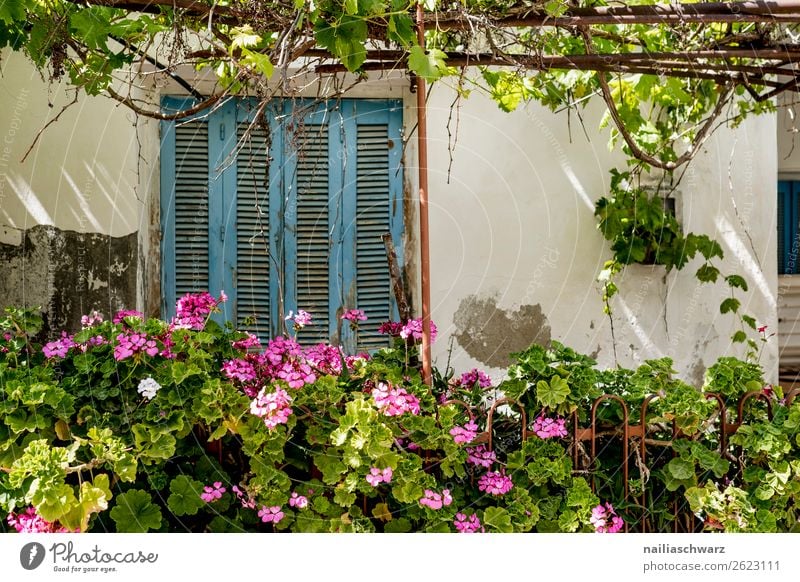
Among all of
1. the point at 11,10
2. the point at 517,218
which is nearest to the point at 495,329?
the point at 517,218

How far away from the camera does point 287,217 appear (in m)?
4.92

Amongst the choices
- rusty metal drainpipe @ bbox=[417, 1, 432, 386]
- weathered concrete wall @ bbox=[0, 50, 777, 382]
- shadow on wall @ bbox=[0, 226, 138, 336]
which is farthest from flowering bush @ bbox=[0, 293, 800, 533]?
weathered concrete wall @ bbox=[0, 50, 777, 382]

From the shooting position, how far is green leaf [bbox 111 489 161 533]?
2.74 metres

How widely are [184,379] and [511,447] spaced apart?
42.2 inches

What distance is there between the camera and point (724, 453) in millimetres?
3092

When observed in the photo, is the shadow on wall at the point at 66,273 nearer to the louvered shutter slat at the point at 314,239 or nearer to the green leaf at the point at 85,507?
the louvered shutter slat at the point at 314,239

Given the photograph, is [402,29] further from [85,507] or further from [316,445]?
[85,507]

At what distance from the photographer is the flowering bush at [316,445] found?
2.73 meters

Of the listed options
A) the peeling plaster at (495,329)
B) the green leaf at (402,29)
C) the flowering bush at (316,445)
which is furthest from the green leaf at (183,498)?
the peeling plaster at (495,329)

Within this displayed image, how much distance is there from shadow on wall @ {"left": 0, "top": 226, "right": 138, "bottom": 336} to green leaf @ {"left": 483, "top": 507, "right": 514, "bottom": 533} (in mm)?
2477

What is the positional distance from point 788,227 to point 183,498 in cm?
467

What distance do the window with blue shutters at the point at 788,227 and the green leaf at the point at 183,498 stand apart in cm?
453
